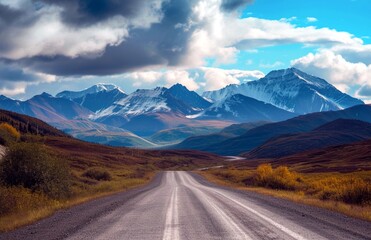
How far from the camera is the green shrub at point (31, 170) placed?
31312 millimetres

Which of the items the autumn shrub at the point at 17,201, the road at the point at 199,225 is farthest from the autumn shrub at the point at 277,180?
the autumn shrub at the point at 17,201

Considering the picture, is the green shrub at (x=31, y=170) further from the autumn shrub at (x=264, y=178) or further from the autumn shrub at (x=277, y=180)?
the autumn shrub at (x=264, y=178)

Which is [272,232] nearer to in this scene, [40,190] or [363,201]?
[363,201]

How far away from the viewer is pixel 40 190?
30.6 metres

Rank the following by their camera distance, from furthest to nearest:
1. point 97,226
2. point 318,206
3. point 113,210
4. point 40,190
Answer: point 40,190, point 318,206, point 113,210, point 97,226

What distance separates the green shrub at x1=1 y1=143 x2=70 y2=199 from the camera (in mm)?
31312

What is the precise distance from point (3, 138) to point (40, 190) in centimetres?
4611

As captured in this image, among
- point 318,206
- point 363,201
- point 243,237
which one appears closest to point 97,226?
point 243,237

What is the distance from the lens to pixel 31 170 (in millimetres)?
31500

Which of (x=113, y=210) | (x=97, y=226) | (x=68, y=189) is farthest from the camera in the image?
(x=68, y=189)

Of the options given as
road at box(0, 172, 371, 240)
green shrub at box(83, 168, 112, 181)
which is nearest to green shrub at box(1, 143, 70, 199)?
road at box(0, 172, 371, 240)

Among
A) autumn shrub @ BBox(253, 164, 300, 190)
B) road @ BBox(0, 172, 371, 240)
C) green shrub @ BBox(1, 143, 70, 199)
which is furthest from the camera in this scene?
autumn shrub @ BBox(253, 164, 300, 190)

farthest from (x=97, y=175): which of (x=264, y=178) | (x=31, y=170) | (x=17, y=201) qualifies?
(x=17, y=201)

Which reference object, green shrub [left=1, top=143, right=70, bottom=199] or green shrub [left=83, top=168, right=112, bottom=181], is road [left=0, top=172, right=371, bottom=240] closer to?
green shrub [left=1, top=143, right=70, bottom=199]
